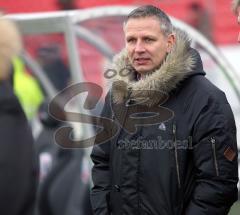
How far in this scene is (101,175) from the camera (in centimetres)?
537

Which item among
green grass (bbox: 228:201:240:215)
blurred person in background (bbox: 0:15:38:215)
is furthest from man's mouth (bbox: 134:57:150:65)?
green grass (bbox: 228:201:240:215)

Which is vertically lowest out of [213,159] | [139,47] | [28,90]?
[28,90]

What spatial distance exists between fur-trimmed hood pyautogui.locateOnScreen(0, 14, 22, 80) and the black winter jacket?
25.2 inches

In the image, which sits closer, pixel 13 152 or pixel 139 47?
pixel 13 152

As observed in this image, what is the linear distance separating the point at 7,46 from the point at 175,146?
0.97 m

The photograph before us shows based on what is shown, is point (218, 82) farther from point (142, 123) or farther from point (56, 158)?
point (142, 123)

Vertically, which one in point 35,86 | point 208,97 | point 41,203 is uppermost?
point 208,97

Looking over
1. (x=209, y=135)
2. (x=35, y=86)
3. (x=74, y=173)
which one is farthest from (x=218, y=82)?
(x=209, y=135)

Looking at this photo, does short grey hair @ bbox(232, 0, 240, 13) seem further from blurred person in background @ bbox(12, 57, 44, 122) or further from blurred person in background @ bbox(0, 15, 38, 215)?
blurred person in background @ bbox(12, 57, 44, 122)

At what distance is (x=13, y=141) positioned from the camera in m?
4.74

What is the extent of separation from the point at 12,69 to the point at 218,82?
341 centimetres

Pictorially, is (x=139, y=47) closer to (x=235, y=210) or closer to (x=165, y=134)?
(x=165, y=134)

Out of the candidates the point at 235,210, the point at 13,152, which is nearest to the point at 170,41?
the point at 13,152

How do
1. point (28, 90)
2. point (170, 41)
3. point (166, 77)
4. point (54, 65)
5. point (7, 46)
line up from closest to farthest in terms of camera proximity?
point (7, 46), point (166, 77), point (170, 41), point (54, 65), point (28, 90)
